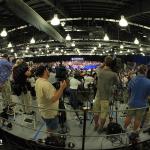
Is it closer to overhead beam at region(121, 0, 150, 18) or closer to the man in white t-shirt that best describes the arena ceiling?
overhead beam at region(121, 0, 150, 18)

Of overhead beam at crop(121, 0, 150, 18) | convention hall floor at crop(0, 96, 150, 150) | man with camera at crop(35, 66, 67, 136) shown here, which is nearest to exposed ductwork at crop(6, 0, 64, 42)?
convention hall floor at crop(0, 96, 150, 150)

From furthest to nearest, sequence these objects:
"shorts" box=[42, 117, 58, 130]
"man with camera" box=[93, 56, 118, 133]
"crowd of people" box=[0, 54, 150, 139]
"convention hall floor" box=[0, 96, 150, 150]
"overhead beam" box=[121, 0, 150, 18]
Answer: "overhead beam" box=[121, 0, 150, 18], "man with camera" box=[93, 56, 118, 133], "convention hall floor" box=[0, 96, 150, 150], "shorts" box=[42, 117, 58, 130], "crowd of people" box=[0, 54, 150, 139]

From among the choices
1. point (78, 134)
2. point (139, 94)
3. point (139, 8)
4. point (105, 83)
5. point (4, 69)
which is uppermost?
point (139, 8)

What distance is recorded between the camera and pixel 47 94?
6176 mm

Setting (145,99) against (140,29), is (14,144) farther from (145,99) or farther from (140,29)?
(140,29)

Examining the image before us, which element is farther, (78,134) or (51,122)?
A: (78,134)

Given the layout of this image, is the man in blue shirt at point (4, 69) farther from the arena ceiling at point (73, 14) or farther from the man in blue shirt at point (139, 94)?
the man in blue shirt at point (139, 94)

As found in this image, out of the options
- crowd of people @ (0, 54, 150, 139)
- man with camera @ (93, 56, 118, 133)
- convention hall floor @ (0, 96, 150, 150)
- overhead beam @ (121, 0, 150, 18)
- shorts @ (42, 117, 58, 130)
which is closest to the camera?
crowd of people @ (0, 54, 150, 139)

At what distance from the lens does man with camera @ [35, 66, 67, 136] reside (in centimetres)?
612

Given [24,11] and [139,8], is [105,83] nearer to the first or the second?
[24,11]

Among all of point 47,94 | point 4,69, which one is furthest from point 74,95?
point 47,94

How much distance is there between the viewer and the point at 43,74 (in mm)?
6293

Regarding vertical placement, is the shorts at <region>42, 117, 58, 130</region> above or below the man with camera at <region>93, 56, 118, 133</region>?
below

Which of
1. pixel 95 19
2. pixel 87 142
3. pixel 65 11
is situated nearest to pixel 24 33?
pixel 95 19
